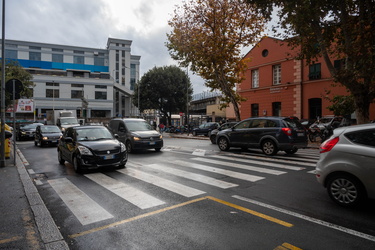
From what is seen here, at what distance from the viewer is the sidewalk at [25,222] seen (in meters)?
3.48

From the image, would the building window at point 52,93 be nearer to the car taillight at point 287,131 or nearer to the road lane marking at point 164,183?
the road lane marking at point 164,183

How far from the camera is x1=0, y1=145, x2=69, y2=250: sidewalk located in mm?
3484

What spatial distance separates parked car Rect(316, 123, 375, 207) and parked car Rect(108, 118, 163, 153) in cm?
890

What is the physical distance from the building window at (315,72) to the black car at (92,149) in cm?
2042

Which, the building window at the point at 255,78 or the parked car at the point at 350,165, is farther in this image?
the building window at the point at 255,78

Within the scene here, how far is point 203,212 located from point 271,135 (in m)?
7.34

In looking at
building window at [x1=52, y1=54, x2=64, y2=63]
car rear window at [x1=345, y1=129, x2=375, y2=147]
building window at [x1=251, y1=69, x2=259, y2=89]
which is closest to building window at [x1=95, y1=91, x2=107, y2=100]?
building window at [x1=52, y1=54, x2=64, y2=63]

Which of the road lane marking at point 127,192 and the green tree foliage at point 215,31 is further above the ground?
the green tree foliage at point 215,31

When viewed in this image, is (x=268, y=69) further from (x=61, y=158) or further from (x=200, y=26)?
(x=61, y=158)

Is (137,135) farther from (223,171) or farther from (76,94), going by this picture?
(76,94)

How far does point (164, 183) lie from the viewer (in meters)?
6.59

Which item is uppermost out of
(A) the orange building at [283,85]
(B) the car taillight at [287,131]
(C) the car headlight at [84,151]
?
(A) the orange building at [283,85]

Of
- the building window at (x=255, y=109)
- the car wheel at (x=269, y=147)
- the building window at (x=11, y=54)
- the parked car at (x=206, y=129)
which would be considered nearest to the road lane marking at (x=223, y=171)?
the car wheel at (x=269, y=147)

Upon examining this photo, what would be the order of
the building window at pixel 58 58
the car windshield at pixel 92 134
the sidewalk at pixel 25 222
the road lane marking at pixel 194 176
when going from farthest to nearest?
1. the building window at pixel 58 58
2. the car windshield at pixel 92 134
3. the road lane marking at pixel 194 176
4. the sidewalk at pixel 25 222
